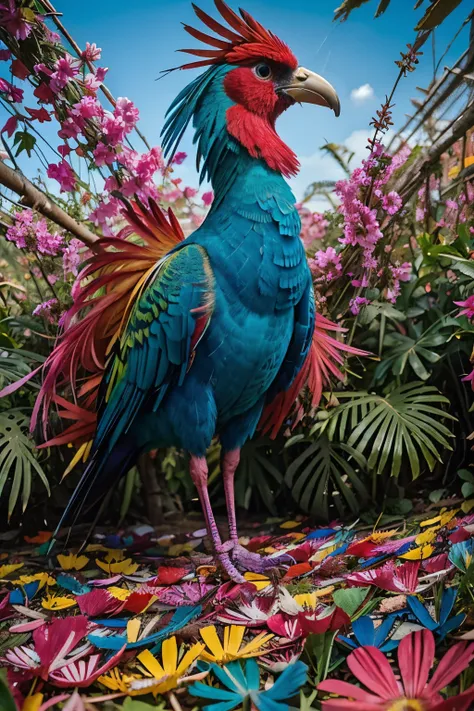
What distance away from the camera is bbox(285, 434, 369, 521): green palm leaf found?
1.83 meters

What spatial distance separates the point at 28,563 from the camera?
5.50 feet

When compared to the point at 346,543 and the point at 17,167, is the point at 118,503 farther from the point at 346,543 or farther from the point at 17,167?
the point at 17,167

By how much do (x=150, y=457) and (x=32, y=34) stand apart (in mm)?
1411

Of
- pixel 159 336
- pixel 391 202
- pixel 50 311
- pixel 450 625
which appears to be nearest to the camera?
pixel 450 625

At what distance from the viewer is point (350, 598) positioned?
3.51ft

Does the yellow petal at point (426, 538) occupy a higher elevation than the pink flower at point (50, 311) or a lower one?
lower

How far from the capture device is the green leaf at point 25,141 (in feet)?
5.57

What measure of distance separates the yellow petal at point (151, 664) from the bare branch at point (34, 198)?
1153 millimetres

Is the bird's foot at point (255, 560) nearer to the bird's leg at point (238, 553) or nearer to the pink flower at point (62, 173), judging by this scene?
the bird's leg at point (238, 553)

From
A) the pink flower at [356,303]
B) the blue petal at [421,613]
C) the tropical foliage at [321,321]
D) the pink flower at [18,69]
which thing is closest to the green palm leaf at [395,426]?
the tropical foliage at [321,321]

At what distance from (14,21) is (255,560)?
1.59 metres

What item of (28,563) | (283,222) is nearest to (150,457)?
(28,563)

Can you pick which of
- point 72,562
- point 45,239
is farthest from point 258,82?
point 72,562

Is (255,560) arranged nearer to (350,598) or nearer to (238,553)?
(238,553)
